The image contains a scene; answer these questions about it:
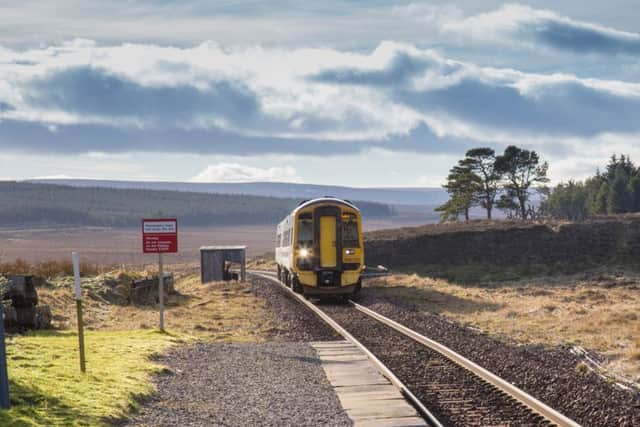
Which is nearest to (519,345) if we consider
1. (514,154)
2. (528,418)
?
(528,418)

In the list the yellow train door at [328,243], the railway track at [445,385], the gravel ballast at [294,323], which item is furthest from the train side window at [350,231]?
the railway track at [445,385]

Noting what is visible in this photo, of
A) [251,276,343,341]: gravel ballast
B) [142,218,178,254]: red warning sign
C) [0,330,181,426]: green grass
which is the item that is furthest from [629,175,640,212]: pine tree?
[0,330,181,426]: green grass

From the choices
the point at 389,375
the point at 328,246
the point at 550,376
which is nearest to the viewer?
the point at 389,375

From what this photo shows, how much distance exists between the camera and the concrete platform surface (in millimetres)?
9102

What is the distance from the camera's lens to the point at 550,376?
1166 centimetres

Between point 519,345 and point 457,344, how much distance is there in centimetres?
175

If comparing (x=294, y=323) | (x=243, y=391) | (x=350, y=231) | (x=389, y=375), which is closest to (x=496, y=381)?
(x=389, y=375)

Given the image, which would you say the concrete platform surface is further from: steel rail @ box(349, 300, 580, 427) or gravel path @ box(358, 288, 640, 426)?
gravel path @ box(358, 288, 640, 426)

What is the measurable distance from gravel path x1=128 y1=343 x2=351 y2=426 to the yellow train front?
10.6 m

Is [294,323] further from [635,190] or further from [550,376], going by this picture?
[635,190]

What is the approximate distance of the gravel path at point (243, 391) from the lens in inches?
363

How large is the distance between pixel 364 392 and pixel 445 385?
1450 mm

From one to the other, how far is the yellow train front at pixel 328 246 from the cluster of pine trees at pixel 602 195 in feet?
161

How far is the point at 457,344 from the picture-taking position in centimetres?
1505
